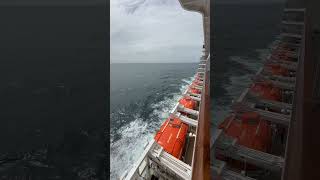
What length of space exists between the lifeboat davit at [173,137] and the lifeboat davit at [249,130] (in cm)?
105

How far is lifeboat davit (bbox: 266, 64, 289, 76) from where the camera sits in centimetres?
249

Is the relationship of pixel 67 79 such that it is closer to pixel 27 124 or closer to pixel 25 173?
pixel 27 124

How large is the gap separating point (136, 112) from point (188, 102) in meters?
0.94

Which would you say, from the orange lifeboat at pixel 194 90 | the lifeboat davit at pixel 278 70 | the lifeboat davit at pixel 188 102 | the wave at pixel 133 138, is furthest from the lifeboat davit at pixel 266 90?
the orange lifeboat at pixel 194 90

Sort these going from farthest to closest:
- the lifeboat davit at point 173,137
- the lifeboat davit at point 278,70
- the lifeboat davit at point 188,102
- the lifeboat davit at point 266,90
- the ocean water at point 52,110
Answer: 1. the lifeboat davit at point 188,102
2. the ocean water at point 52,110
3. the lifeboat davit at point 173,137
4. the lifeboat davit at point 278,70
5. the lifeboat davit at point 266,90

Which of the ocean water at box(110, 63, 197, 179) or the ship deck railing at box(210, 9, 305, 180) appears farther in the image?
the ocean water at box(110, 63, 197, 179)

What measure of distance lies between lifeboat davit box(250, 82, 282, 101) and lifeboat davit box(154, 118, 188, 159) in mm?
871

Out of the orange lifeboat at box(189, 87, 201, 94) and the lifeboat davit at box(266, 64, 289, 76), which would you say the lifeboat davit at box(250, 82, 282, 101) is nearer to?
the lifeboat davit at box(266, 64, 289, 76)

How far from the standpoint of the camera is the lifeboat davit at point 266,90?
2.15 metres

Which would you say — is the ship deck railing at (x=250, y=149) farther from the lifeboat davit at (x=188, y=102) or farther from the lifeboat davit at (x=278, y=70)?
the lifeboat davit at (x=188, y=102)

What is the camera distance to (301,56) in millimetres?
2463

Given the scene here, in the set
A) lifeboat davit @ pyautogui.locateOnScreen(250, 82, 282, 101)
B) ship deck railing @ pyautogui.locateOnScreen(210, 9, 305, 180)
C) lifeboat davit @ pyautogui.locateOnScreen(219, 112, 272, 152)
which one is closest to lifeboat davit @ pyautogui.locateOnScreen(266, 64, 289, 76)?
ship deck railing @ pyautogui.locateOnScreen(210, 9, 305, 180)

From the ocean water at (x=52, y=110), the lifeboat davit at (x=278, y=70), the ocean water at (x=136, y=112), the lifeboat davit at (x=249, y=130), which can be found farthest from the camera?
the ocean water at (x=52, y=110)

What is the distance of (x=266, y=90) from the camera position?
7.48 feet
